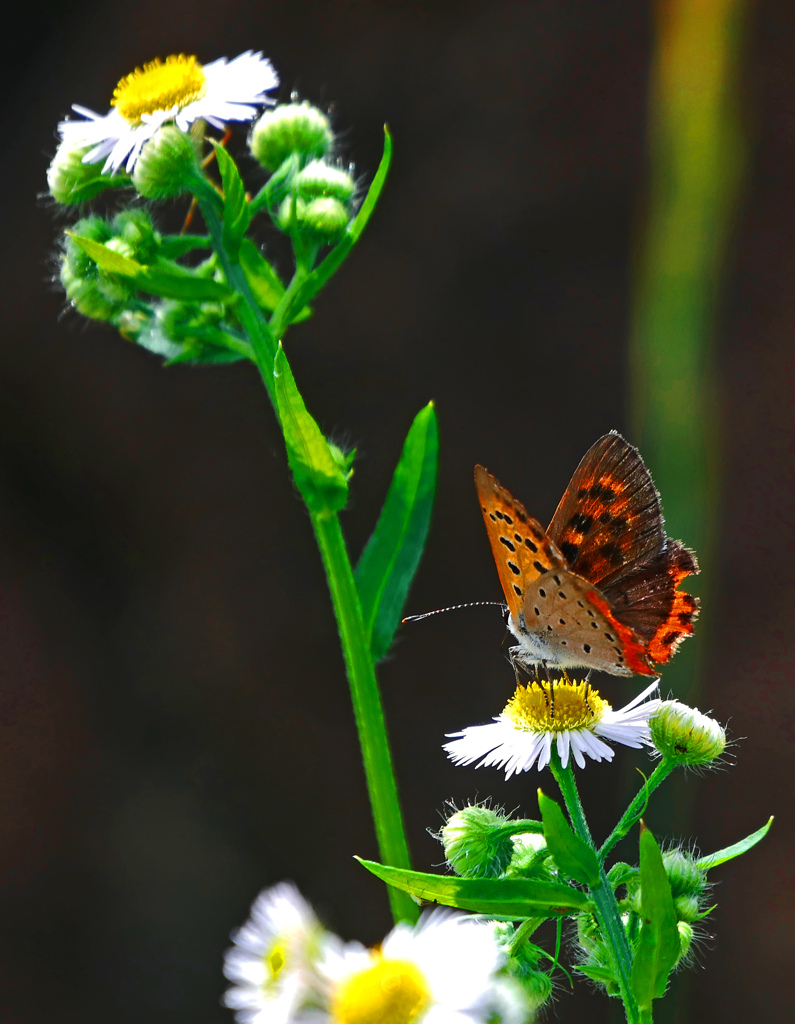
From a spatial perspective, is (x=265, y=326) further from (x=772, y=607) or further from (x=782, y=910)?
(x=782, y=910)

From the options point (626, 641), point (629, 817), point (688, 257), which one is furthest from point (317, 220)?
point (688, 257)

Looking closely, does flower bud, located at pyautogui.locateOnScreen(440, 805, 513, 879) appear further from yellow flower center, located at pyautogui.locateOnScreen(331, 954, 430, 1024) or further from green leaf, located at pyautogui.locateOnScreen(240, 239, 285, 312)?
green leaf, located at pyautogui.locateOnScreen(240, 239, 285, 312)

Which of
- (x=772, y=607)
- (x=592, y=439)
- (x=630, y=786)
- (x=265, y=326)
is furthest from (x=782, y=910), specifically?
(x=265, y=326)

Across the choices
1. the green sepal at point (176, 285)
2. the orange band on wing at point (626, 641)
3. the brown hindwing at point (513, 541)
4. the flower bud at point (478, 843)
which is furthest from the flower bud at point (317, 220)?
the flower bud at point (478, 843)

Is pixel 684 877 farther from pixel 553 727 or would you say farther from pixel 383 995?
pixel 383 995

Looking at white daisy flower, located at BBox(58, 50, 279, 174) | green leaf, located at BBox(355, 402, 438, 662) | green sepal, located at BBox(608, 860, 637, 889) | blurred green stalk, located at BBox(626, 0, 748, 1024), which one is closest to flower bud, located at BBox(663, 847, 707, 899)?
green sepal, located at BBox(608, 860, 637, 889)

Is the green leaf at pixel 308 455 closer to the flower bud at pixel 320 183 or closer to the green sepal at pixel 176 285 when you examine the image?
the green sepal at pixel 176 285
